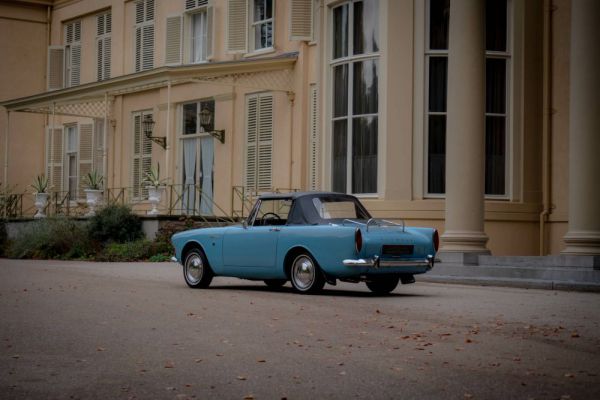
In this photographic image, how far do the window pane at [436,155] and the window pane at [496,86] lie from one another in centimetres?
97

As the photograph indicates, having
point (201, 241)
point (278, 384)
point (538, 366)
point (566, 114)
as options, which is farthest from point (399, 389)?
point (566, 114)

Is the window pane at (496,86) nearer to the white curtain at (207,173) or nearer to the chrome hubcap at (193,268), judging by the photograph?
the chrome hubcap at (193,268)

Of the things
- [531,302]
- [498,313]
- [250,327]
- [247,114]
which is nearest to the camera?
[250,327]

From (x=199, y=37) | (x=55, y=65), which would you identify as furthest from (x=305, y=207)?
(x=55, y=65)

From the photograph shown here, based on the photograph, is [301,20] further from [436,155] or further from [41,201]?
[41,201]

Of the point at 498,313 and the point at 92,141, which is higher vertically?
the point at 92,141

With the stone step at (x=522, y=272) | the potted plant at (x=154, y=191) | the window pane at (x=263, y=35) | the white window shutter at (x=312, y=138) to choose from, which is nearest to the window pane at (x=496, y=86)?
the stone step at (x=522, y=272)

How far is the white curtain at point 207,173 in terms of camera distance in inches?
1117

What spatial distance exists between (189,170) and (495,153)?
1062 cm

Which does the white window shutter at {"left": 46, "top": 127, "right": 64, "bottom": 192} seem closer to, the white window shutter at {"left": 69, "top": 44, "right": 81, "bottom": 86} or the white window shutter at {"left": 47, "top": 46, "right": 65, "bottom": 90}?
the white window shutter at {"left": 47, "top": 46, "right": 65, "bottom": 90}

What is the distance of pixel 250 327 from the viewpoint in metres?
10.2

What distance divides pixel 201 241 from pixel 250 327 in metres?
5.45

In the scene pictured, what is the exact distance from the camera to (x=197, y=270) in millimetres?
15586

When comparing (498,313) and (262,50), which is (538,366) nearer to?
(498,313)
